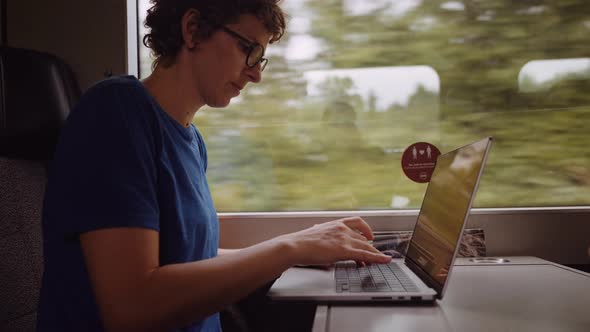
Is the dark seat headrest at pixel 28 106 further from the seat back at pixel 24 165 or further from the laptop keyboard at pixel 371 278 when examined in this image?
the laptop keyboard at pixel 371 278

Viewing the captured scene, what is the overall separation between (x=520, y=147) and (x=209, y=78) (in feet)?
3.95

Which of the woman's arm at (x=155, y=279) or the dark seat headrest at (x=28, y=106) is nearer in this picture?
the woman's arm at (x=155, y=279)

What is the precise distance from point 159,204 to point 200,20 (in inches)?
18.5

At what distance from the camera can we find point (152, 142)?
3.16 feet

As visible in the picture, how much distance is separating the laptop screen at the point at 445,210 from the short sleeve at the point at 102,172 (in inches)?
25.9

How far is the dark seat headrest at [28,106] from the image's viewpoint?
1230 mm

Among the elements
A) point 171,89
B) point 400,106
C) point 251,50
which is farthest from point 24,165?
point 400,106

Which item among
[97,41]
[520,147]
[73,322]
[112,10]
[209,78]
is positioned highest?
[112,10]

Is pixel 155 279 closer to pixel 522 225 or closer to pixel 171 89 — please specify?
pixel 171 89

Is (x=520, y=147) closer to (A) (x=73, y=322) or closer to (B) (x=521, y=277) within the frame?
(B) (x=521, y=277)

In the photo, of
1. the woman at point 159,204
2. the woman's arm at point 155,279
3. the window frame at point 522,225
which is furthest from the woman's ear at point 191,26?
the window frame at point 522,225

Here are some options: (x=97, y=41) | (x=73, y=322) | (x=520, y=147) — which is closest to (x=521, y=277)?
(x=520, y=147)

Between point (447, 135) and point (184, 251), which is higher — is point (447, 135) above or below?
above

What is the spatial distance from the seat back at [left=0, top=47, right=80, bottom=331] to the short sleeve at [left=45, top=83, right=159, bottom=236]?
0.38 metres
